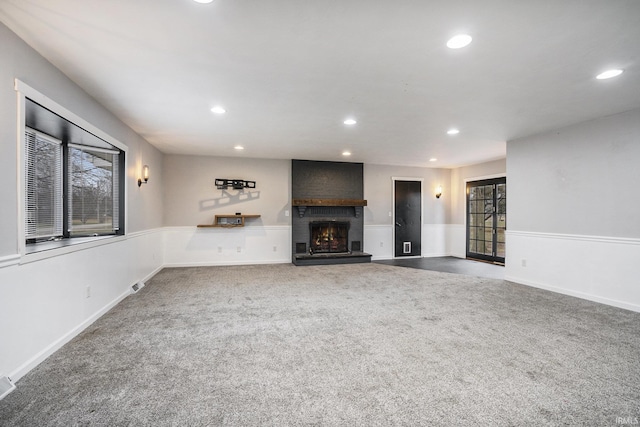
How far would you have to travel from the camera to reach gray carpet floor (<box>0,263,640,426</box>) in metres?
1.71

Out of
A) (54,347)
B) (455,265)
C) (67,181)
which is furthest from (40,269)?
(455,265)

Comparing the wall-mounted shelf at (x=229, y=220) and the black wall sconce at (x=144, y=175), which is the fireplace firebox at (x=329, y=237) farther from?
the black wall sconce at (x=144, y=175)

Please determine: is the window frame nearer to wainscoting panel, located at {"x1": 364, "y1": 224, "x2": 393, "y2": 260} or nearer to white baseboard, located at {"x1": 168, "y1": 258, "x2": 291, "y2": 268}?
white baseboard, located at {"x1": 168, "y1": 258, "x2": 291, "y2": 268}

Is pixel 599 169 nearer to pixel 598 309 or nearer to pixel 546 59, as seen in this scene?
pixel 598 309

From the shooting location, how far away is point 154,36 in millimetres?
2127

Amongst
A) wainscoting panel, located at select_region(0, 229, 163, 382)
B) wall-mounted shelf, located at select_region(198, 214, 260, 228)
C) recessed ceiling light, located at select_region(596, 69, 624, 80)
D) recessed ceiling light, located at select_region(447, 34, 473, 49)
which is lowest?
wainscoting panel, located at select_region(0, 229, 163, 382)

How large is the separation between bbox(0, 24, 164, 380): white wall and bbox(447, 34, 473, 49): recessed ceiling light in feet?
10.2

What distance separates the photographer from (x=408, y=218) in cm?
792

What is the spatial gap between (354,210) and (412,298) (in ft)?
11.8

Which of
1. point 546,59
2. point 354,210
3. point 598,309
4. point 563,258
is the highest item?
point 546,59

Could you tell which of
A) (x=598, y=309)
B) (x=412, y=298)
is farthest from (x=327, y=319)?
A: (x=598, y=309)

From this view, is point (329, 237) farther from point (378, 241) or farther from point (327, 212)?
point (378, 241)

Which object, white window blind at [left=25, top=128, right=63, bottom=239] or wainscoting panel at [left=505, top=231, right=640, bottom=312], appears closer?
white window blind at [left=25, top=128, right=63, bottom=239]

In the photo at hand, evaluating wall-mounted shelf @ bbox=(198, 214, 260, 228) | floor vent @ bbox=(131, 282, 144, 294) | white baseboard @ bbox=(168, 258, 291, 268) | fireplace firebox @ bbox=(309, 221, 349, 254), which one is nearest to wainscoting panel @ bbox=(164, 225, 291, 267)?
white baseboard @ bbox=(168, 258, 291, 268)
